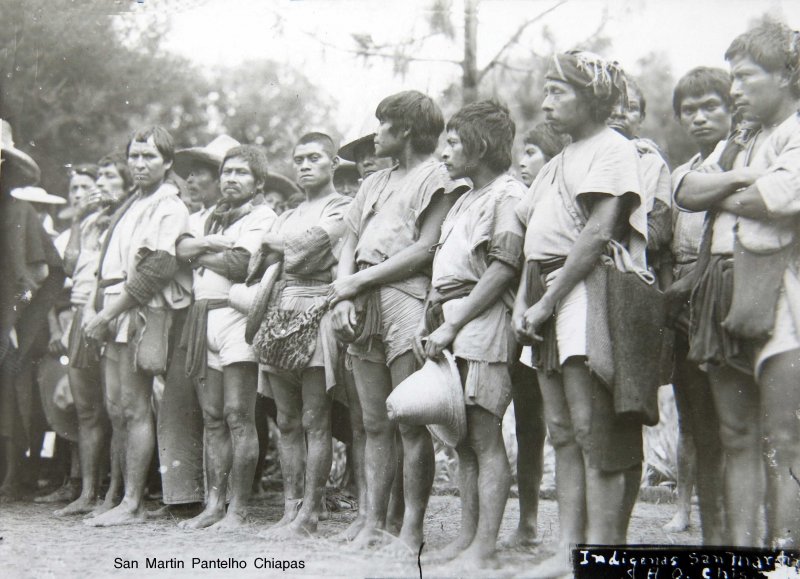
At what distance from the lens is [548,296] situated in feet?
12.3

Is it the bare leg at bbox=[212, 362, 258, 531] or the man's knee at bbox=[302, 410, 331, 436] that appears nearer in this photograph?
the man's knee at bbox=[302, 410, 331, 436]

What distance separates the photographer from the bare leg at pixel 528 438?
4449mm

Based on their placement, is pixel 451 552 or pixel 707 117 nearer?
pixel 451 552

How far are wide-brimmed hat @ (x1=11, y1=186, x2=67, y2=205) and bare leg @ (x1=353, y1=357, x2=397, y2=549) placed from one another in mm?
2989

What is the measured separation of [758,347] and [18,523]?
167 inches

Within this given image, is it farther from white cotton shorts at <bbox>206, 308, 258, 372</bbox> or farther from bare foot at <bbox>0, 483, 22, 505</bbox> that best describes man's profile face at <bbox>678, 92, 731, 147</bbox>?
bare foot at <bbox>0, 483, 22, 505</bbox>

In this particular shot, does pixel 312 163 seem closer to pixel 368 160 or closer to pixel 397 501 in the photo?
pixel 368 160

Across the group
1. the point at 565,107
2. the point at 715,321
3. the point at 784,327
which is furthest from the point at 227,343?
the point at 784,327

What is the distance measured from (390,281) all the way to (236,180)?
157cm

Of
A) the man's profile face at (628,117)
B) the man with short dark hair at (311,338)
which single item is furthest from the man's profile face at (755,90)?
the man with short dark hair at (311,338)

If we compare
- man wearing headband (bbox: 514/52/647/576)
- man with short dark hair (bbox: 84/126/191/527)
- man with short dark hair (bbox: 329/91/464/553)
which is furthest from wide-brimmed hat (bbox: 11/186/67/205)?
man wearing headband (bbox: 514/52/647/576)

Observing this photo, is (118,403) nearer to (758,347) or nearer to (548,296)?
(548,296)

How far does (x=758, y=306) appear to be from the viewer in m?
3.62

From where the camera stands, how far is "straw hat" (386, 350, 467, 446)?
3.94 meters
